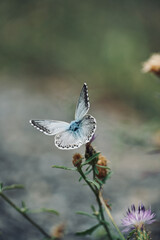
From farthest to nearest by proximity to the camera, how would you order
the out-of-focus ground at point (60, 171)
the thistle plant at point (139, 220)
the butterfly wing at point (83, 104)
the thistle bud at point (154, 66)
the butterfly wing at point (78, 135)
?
the thistle bud at point (154, 66) < the out-of-focus ground at point (60, 171) < the butterfly wing at point (83, 104) < the butterfly wing at point (78, 135) < the thistle plant at point (139, 220)

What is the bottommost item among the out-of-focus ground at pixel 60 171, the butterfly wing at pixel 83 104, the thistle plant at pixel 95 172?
the thistle plant at pixel 95 172

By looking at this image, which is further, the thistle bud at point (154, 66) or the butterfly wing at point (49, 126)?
the thistle bud at point (154, 66)

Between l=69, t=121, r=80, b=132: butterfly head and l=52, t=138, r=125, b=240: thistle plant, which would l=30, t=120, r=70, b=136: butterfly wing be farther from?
l=52, t=138, r=125, b=240: thistle plant

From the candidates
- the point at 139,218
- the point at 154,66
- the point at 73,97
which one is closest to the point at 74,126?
the point at 139,218

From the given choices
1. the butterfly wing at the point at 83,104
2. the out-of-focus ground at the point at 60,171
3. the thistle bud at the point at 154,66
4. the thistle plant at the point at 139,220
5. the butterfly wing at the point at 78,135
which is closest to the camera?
the thistle plant at the point at 139,220

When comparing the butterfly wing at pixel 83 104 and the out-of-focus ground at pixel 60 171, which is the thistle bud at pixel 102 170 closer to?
the butterfly wing at pixel 83 104

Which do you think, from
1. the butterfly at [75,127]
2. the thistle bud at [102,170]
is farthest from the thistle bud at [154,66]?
the thistle bud at [102,170]

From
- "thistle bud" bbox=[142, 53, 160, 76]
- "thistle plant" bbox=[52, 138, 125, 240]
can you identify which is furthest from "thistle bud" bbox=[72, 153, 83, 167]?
"thistle bud" bbox=[142, 53, 160, 76]

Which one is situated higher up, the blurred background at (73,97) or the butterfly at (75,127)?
the blurred background at (73,97)
